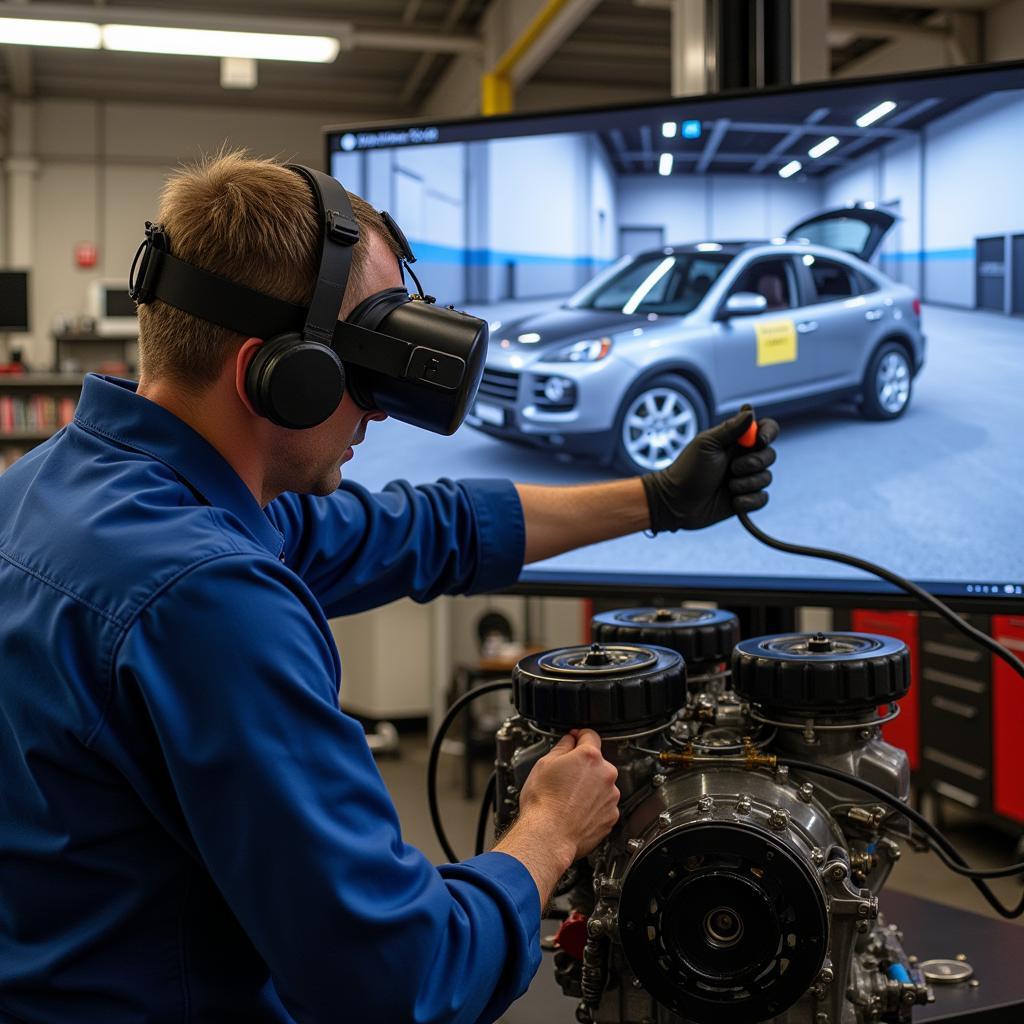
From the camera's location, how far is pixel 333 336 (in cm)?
99

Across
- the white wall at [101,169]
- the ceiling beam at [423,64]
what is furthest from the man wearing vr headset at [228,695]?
the white wall at [101,169]

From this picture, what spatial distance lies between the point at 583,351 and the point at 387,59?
256 inches

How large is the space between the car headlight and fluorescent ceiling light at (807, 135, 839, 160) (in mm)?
386

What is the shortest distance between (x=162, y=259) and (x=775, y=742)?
2.50ft

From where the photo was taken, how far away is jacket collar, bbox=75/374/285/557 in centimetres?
96

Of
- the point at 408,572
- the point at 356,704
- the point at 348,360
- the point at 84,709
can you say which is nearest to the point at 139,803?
the point at 84,709

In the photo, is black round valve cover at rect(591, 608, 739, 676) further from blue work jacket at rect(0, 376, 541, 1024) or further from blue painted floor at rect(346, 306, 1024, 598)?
blue work jacket at rect(0, 376, 541, 1024)

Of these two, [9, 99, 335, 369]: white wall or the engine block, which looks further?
[9, 99, 335, 369]: white wall

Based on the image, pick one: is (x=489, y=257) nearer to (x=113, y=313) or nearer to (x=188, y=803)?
(x=188, y=803)

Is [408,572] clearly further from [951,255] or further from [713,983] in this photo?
[951,255]

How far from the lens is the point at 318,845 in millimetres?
772

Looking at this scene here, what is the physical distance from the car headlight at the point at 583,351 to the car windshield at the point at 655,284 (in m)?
0.05

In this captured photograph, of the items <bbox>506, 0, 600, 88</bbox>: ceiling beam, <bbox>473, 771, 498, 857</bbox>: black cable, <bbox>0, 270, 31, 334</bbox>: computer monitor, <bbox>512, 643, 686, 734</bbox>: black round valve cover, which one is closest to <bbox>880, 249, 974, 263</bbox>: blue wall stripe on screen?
<bbox>512, 643, 686, 734</bbox>: black round valve cover

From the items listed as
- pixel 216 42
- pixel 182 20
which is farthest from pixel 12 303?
pixel 216 42
